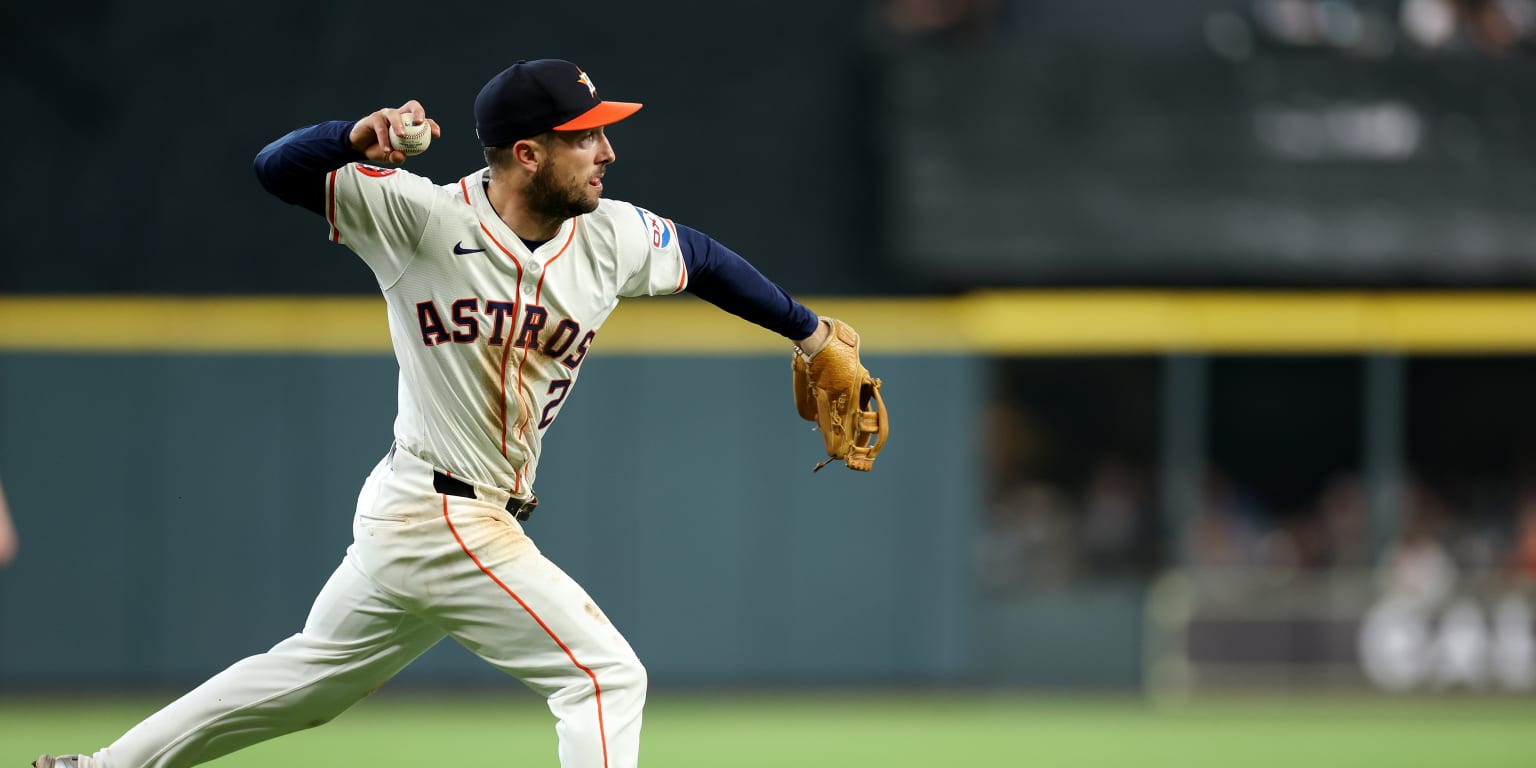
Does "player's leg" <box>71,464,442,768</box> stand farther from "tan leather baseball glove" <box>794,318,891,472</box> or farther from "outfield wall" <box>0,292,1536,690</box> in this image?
"outfield wall" <box>0,292,1536,690</box>

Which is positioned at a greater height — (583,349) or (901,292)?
(901,292)

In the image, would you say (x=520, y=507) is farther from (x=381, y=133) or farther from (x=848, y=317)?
(x=848, y=317)

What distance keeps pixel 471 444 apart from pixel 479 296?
0.41 metres

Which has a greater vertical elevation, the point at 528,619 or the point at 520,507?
the point at 520,507

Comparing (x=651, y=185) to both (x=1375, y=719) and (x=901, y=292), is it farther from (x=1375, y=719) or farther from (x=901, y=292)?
(x=1375, y=719)

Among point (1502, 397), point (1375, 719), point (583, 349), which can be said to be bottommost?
point (1375, 719)

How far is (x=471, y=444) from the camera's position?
192 inches

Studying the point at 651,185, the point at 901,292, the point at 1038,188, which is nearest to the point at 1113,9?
the point at 1038,188

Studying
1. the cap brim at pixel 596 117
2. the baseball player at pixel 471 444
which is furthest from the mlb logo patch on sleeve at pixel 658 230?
the cap brim at pixel 596 117

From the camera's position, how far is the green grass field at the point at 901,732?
909cm

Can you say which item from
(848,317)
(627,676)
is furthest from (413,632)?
(848,317)

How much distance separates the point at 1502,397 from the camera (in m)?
14.0

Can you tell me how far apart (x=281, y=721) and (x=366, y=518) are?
59 cm

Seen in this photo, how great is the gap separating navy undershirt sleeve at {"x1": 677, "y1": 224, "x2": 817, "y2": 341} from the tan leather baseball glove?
0.73 ft
